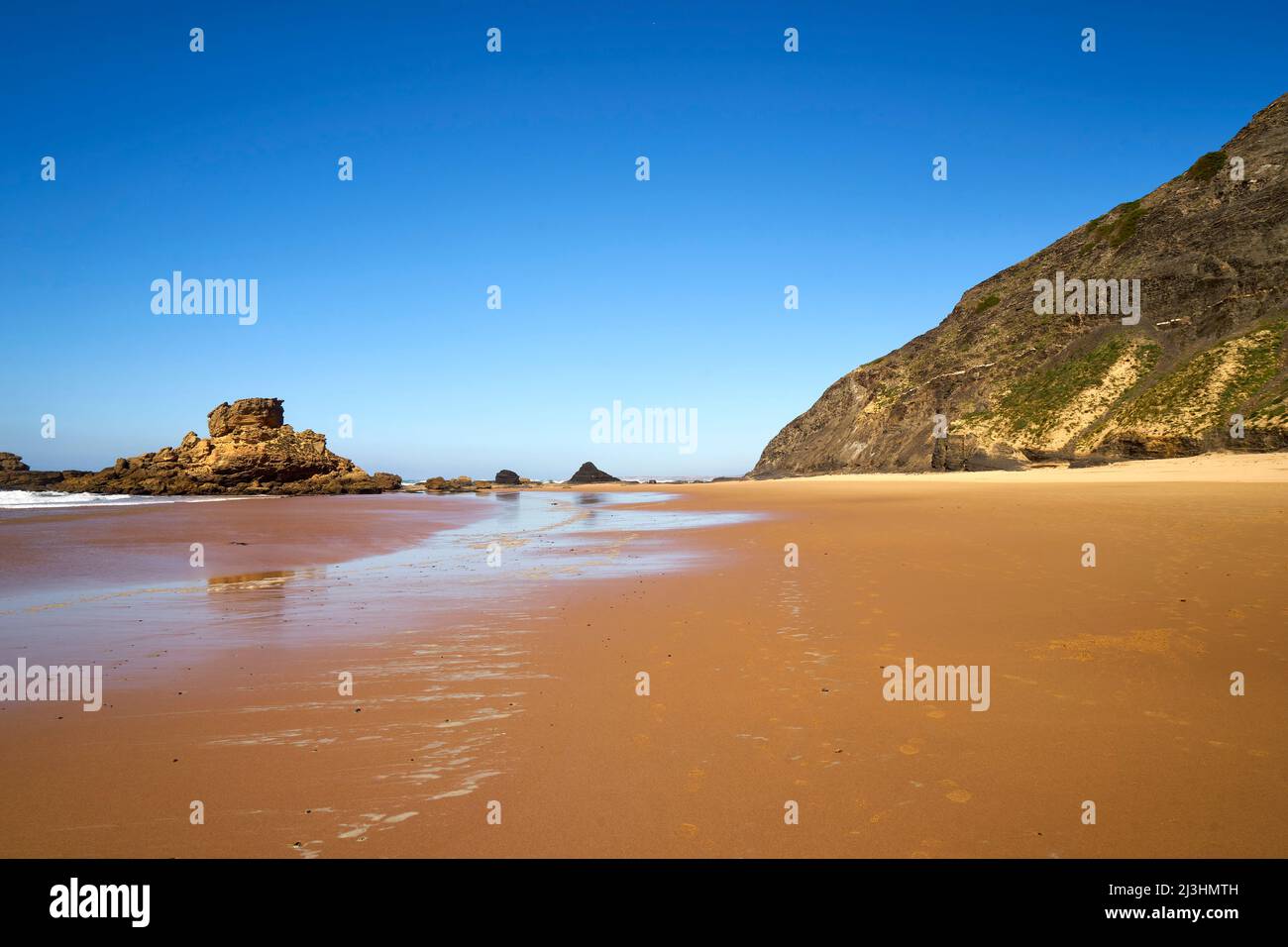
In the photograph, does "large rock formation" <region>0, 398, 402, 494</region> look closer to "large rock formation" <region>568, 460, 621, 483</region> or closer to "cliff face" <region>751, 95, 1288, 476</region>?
"large rock formation" <region>568, 460, 621, 483</region>

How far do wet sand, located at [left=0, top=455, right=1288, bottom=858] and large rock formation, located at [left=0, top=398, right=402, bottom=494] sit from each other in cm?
6694

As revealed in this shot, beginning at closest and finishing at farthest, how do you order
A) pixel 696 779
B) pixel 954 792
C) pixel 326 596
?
1. pixel 954 792
2. pixel 696 779
3. pixel 326 596

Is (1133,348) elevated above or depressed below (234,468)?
above

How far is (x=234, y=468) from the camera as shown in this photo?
227 ft

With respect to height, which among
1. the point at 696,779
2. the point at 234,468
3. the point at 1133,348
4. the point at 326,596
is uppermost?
the point at 1133,348

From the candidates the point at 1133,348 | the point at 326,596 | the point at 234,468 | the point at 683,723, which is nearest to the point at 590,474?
the point at 234,468

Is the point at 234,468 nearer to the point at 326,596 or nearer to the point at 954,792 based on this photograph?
the point at 326,596

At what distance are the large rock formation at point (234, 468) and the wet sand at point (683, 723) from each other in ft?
220

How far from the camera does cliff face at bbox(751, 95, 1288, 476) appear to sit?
43812 millimetres

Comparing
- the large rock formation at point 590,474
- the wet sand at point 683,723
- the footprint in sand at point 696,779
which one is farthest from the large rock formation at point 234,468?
the footprint in sand at point 696,779

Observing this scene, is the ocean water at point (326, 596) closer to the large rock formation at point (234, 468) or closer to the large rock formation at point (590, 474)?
the large rock formation at point (234, 468)

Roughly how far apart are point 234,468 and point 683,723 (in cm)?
7769

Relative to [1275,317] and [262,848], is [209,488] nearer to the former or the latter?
[262,848]
